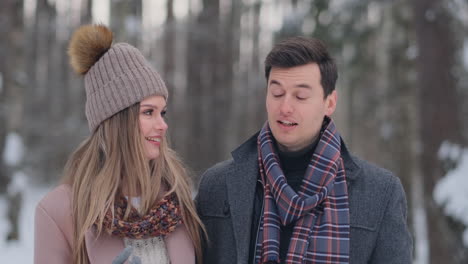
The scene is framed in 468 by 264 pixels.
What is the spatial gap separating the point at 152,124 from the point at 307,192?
2.54 feet

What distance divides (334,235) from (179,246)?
0.71m

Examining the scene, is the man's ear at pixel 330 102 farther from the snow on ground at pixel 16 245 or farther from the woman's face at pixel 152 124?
the snow on ground at pixel 16 245

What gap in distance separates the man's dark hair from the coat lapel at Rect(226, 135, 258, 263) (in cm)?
46

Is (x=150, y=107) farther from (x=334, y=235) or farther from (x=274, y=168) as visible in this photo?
(x=334, y=235)

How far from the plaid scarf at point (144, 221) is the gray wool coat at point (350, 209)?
22cm

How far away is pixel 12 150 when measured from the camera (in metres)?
8.70

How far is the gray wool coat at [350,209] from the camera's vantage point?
248 centimetres

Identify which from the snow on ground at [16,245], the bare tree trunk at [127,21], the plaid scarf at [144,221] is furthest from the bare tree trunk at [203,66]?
the plaid scarf at [144,221]

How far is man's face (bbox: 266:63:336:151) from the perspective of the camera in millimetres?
2512

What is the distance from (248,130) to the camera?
2344cm

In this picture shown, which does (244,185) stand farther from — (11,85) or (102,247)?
(11,85)

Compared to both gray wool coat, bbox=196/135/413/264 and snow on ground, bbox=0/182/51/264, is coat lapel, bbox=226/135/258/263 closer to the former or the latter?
gray wool coat, bbox=196/135/413/264

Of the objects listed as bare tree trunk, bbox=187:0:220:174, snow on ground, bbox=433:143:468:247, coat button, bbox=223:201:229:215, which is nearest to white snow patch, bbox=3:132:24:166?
bare tree trunk, bbox=187:0:220:174

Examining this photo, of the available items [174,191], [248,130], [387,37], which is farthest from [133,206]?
[248,130]
